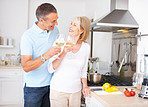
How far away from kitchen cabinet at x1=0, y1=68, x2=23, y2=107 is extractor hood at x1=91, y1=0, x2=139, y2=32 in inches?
89.2

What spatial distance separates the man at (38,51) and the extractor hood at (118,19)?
31.4 inches

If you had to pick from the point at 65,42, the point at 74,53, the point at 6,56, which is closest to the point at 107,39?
the point at 74,53

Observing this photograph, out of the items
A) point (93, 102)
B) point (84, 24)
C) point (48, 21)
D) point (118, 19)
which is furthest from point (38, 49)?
point (118, 19)

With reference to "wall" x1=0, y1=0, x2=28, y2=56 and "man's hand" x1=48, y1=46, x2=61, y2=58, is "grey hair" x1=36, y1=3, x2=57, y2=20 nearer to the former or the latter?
"man's hand" x1=48, y1=46, x2=61, y2=58

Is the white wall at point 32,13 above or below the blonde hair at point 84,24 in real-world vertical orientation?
above

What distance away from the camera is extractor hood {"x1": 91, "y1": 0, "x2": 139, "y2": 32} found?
2.35 metres

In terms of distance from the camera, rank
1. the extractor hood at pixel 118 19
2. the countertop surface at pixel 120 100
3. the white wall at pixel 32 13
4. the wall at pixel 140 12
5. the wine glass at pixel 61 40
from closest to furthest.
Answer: the wine glass at pixel 61 40
the countertop surface at pixel 120 100
the wall at pixel 140 12
the extractor hood at pixel 118 19
the white wall at pixel 32 13

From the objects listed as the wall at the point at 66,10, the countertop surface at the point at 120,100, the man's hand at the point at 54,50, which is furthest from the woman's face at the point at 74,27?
the wall at the point at 66,10

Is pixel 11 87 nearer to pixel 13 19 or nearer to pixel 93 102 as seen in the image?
pixel 13 19

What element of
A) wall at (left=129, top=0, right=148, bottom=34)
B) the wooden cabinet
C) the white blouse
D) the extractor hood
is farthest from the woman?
wall at (left=129, top=0, right=148, bottom=34)

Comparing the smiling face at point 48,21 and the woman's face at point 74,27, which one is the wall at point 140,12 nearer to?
the woman's face at point 74,27

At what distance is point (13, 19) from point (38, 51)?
2986 millimetres

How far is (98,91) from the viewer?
1952 millimetres

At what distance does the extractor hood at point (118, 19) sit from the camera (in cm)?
235
